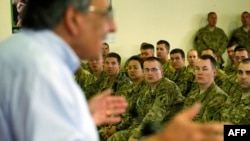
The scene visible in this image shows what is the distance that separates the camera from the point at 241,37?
7379 mm

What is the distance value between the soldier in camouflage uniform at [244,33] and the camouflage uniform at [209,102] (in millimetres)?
3762

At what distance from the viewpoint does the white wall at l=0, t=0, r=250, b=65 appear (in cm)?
698

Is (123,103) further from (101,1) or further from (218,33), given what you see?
(218,33)

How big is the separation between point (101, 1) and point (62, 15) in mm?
126

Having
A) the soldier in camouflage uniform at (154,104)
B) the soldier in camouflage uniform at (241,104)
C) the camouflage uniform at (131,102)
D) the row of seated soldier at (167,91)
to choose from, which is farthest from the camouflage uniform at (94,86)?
the soldier in camouflage uniform at (241,104)

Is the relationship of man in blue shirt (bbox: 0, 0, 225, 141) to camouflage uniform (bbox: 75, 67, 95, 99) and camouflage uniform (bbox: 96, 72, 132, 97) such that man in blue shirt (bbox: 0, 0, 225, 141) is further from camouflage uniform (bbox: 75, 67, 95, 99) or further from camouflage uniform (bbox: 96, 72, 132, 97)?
camouflage uniform (bbox: 75, 67, 95, 99)

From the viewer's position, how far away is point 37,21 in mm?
937

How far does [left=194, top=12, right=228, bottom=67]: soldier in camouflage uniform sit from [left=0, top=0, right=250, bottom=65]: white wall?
13cm

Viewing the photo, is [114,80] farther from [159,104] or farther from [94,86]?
[159,104]

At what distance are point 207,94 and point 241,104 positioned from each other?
0.29 metres

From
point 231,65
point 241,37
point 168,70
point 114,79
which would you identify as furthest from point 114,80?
point 241,37

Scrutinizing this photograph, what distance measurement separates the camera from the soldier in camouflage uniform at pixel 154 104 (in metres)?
3.80

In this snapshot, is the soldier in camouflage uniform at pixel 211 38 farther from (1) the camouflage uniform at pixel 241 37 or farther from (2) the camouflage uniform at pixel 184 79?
(2) the camouflage uniform at pixel 184 79

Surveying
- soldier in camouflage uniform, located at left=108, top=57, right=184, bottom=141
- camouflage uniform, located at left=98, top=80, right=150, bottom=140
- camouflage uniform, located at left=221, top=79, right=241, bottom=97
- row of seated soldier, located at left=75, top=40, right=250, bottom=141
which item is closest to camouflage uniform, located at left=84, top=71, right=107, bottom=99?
row of seated soldier, located at left=75, top=40, right=250, bottom=141
